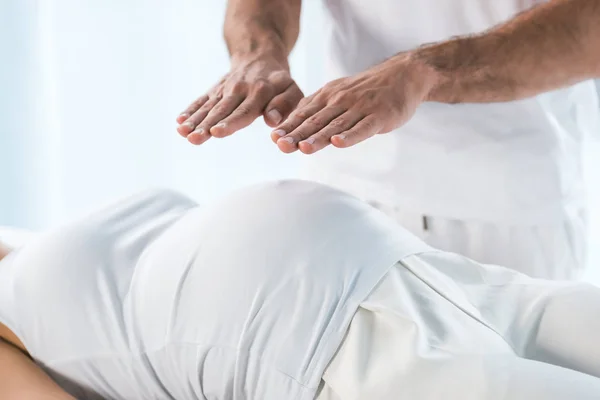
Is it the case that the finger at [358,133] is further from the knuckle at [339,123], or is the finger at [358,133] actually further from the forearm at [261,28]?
the forearm at [261,28]

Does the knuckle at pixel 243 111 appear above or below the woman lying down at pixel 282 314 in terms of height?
above

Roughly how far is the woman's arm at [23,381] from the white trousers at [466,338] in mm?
363

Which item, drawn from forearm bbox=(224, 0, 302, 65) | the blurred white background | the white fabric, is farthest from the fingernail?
the blurred white background

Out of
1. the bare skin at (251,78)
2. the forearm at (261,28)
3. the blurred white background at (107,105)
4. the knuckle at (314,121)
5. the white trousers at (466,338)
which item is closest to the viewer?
the white trousers at (466,338)

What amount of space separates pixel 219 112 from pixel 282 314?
0.44 meters

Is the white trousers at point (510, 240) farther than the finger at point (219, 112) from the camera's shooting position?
Yes

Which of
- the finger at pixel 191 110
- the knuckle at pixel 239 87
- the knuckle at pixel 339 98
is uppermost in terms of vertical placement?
the knuckle at pixel 239 87

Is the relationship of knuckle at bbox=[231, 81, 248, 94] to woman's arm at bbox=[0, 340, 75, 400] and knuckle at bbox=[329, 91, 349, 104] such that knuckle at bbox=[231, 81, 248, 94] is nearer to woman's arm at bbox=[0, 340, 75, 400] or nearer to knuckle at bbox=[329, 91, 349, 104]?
knuckle at bbox=[329, 91, 349, 104]

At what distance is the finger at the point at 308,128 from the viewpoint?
110cm

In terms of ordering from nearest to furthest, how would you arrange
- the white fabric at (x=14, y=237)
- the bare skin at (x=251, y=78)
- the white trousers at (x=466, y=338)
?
the white trousers at (x=466, y=338), the bare skin at (x=251, y=78), the white fabric at (x=14, y=237)

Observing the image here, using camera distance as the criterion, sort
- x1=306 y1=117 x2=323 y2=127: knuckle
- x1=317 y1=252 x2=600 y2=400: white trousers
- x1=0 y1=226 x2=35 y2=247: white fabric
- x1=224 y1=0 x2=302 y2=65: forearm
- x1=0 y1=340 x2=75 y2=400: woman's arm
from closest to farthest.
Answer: x1=317 y1=252 x2=600 y2=400: white trousers → x1=0 y1=340 x2=75 y2=400: woman's arm → x1=306 y1=117 x2=323 y2=127: knuckle → x1=0 y1=226 x2=35 y2=247: white fabric → x1=224 y1=0 x2=302 y2=65: forearm

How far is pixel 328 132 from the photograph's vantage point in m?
1.12

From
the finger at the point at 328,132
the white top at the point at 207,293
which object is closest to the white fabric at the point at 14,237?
the white top at the point at 207,293

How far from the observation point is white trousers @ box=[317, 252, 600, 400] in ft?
2.74
